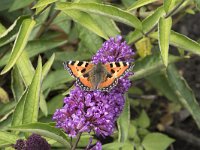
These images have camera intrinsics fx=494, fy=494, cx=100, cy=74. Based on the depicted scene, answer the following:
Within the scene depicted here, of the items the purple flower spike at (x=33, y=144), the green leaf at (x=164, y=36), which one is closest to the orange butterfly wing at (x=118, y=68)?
→ the green leaf at (x=164, y=36)

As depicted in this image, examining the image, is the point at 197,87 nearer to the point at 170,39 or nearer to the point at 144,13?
the point at 144,13

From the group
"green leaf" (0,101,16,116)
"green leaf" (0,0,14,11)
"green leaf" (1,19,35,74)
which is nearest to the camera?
"green leaf" (1,19,35,74)

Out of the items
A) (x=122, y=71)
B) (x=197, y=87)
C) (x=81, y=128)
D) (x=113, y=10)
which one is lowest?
(x=197, y=87)

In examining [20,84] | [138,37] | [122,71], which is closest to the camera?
[122,71]

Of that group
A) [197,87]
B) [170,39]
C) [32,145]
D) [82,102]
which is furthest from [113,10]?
[197,87]

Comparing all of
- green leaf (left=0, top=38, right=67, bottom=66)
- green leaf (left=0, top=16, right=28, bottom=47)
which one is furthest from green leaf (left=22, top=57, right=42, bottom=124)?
green leaf (left=0, top=38, right=67, bottom=66)

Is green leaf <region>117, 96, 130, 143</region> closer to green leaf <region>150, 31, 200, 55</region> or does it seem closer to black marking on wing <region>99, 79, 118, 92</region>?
green leaf <region>150, 31, 200, 55</region>
